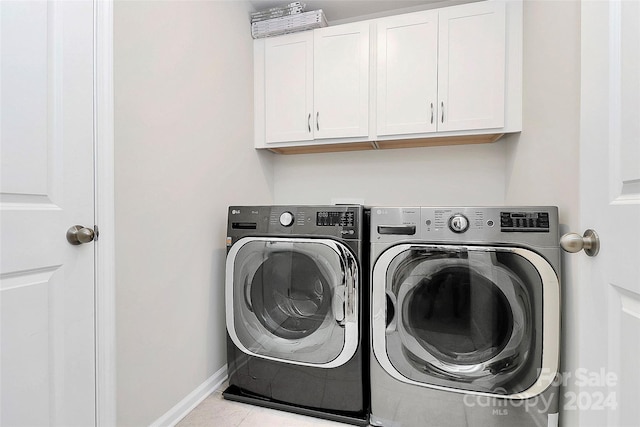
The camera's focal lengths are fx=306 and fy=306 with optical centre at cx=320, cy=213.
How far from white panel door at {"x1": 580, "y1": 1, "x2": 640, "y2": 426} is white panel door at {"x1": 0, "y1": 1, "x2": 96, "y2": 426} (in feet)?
4.88

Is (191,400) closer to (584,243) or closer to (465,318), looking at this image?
(465,318)

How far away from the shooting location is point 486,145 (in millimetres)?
2070

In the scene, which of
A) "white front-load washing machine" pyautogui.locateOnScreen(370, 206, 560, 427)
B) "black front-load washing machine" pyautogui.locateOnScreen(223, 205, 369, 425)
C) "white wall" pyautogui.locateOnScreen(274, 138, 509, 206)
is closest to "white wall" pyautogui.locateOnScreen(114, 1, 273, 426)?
"black front-load washing machine" pyautogui.locateOnScreen(223, 205, 369, 425)

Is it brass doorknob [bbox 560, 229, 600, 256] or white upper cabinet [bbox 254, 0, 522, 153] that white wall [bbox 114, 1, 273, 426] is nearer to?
white upper cabinet [bbox 254, 0, 522, 153]

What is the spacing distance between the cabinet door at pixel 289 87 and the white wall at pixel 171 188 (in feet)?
0.80

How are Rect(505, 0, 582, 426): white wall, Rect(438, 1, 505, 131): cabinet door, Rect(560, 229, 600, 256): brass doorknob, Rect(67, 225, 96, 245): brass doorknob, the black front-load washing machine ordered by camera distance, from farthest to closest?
Rect(438, 1, 505, 131): cabinet door < the black front-load washing machine < Rect(505, 0, 582, 426): white wall < Rect(67, 225, 96, 245): brass doorknob < Rect(560, 229, 600, 256): brass doorknob

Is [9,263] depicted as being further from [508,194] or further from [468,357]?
[508,194]

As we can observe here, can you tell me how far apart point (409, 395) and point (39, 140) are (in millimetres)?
1657

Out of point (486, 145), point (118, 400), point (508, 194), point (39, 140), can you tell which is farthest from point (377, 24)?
point (118, 400)

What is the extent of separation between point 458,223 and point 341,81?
3.96 ft

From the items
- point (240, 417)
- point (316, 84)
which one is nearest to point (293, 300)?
point (240, 417)

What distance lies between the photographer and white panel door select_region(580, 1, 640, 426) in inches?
24.3

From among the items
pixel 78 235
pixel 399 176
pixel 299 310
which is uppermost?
pixel 399 176

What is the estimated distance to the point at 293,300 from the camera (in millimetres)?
1526
